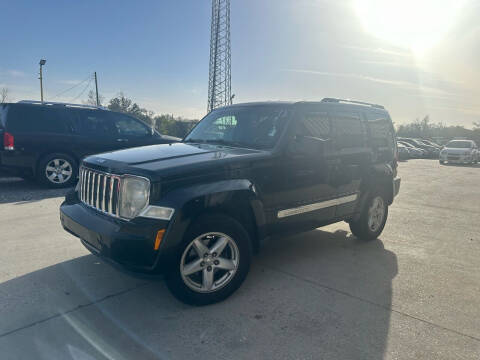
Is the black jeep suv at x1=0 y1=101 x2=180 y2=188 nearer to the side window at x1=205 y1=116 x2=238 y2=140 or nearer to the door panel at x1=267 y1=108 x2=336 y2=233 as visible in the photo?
the side window at x1=205 y1=116 x2=238 y2=140

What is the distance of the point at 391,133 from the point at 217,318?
13.1 ft

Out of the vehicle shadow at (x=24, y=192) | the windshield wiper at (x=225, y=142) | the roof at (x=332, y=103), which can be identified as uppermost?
the roof at (x=332, y=103)

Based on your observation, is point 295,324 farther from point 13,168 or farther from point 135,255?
point 13,168

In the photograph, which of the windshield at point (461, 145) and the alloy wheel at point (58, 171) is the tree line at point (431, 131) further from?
the alloy wheel at point (58, 171)

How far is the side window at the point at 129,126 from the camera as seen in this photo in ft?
30.2

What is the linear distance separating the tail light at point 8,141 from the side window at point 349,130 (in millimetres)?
6796

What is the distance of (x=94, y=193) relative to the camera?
11.1ft

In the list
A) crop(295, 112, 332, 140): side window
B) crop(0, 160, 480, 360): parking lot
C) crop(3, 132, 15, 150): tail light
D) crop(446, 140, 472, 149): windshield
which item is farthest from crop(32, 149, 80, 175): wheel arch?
crop(446, 140, 472, 149): windshield

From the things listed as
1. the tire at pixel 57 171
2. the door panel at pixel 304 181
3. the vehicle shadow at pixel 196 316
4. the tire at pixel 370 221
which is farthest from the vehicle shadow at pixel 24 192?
the tire at pixel 370 221

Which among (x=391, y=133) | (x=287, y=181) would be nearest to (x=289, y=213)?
(x=287, y=181)

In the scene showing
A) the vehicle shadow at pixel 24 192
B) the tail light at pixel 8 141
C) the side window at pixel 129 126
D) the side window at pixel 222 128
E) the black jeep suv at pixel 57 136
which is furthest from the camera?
the side window at pixel 129 126

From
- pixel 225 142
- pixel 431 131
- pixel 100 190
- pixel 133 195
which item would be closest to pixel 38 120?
pixel 225 142

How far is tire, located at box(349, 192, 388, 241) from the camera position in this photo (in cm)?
500

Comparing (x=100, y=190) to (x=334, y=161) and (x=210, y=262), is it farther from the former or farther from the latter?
(x=334, y=161)
